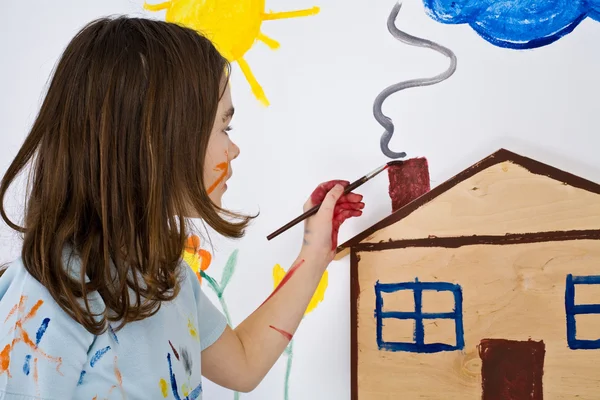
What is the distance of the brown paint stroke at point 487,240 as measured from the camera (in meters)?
0.75

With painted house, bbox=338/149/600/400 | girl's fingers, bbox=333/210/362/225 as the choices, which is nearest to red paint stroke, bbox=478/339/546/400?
painted house, bbox=338/149/600/400

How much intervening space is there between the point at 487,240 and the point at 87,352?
456 mm

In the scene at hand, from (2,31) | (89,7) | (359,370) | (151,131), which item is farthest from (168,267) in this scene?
(2,31)

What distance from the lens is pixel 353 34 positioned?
92 centimetres

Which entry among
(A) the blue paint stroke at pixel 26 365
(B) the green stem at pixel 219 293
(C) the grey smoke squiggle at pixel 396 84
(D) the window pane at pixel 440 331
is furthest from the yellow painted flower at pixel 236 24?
(A) the blue paint stroke at pixel 26 365

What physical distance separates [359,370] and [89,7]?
30.5 inches

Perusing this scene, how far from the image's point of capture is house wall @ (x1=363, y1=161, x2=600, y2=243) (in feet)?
2.47

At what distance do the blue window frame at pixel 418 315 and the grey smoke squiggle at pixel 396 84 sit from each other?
0.54 ft

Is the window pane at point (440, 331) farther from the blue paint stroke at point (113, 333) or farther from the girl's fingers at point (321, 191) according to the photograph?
the blue paint stroke at point (113, 333)

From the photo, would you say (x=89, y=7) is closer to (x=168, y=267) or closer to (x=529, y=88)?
(x=168, y=267)

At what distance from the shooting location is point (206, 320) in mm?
879

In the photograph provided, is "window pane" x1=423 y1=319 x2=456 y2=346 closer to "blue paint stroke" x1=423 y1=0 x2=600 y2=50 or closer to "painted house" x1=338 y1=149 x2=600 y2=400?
"painted house" x1=338 y1=149 x2=600 y2=400

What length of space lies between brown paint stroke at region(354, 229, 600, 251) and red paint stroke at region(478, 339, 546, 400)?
0.37 feet

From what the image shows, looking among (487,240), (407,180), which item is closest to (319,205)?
(407,180)
